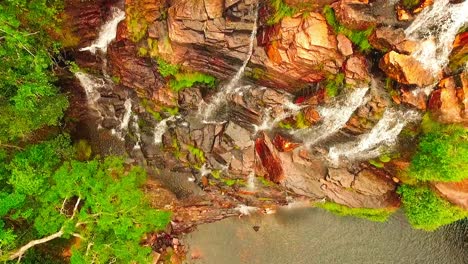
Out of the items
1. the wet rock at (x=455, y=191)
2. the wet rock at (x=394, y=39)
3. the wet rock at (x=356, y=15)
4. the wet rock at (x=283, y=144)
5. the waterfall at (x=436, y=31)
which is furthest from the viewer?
the wet rock at (x=283, y=144)

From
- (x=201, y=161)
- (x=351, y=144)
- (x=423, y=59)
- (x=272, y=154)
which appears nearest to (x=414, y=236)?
(x=351, y=144)

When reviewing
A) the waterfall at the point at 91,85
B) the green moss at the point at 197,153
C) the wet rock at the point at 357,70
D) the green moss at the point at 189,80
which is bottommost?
the green moss at the point at 197,153

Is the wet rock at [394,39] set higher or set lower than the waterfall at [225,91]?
higher

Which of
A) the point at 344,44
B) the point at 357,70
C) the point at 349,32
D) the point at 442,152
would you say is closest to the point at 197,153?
the point at 357,70

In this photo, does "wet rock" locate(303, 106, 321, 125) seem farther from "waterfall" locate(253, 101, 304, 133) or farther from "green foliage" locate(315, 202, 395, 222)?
"green foliage" locate(315, 202, 395, 222)

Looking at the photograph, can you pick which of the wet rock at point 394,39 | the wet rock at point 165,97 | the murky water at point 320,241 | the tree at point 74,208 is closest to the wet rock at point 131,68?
the wet rock at point 165,97

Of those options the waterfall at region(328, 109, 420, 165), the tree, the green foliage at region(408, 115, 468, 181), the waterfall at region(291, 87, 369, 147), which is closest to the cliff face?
the waterfall at region(291, 87, 369, 147)

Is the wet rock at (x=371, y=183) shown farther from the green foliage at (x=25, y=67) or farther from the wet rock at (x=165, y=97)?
the green foliage at (x=25, y=67)
